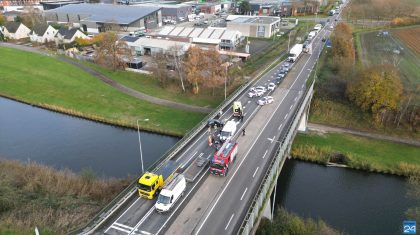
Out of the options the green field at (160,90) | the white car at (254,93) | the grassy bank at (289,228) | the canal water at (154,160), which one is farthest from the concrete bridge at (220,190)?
the green field at (160,90)

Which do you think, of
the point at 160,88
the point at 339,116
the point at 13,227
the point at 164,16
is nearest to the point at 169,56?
the point at 160,88

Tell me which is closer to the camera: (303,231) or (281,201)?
(303,231)

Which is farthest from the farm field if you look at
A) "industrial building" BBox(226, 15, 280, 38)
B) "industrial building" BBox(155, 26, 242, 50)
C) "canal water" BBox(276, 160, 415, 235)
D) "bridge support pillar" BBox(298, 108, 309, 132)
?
"industrial building" BBox(155, 26, 242, 50)

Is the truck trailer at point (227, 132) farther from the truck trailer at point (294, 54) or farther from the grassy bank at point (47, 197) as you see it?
the truck trailer at point (294, 54)

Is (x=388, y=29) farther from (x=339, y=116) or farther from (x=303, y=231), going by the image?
(x=303, y=231)

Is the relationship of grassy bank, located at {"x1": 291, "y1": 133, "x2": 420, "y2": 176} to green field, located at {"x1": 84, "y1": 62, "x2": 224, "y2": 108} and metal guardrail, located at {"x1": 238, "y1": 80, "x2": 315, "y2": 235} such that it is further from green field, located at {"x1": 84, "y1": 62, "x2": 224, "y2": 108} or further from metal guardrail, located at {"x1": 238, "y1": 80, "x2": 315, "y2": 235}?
green field, located at {"x1": 84, "y1": 62, "x2": 224, "y2": 108}

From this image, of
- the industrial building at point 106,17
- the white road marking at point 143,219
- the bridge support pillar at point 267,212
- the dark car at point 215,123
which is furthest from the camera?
the industrial building at point 106,17
